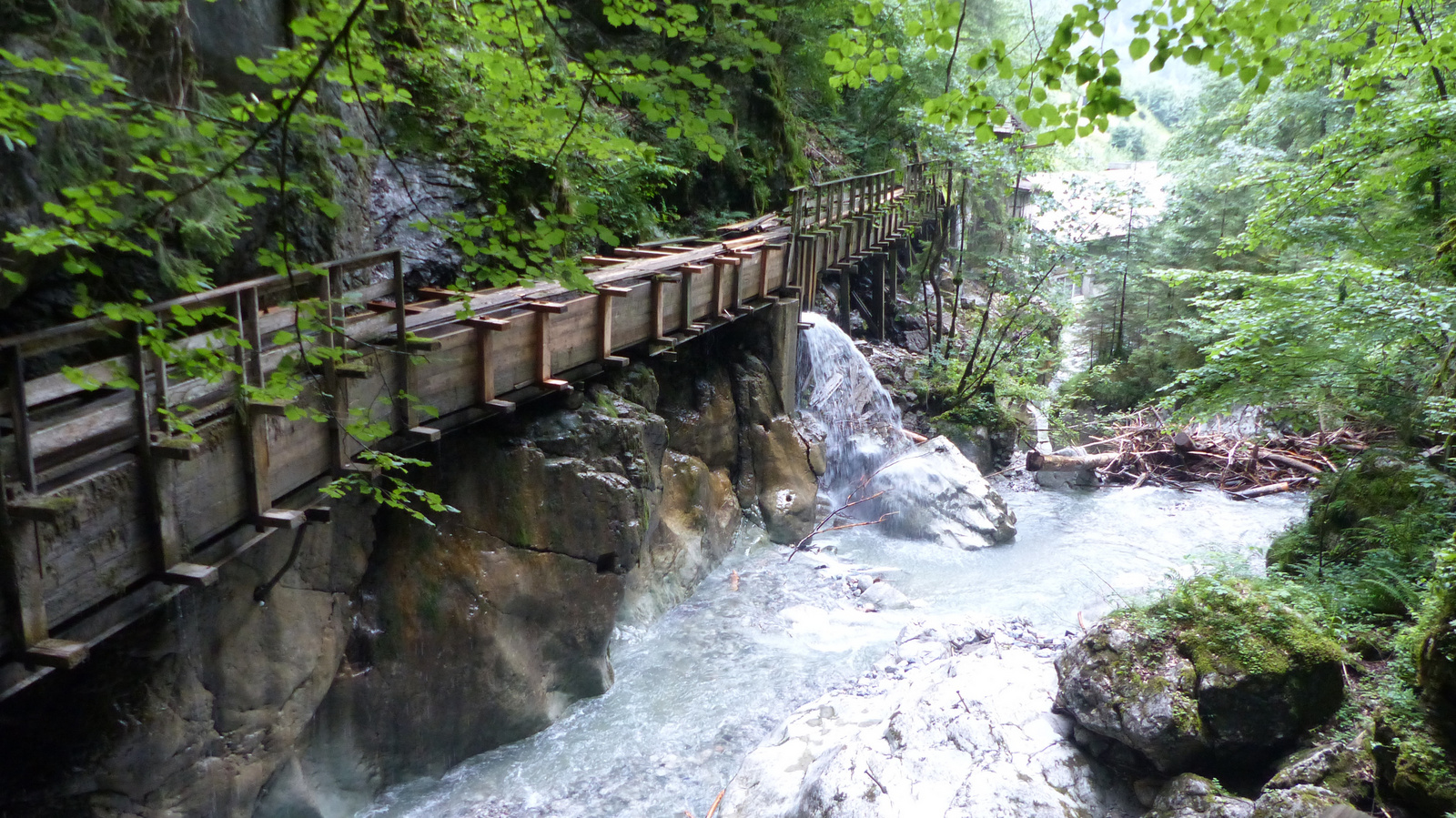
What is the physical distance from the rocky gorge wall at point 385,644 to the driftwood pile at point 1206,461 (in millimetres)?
10052

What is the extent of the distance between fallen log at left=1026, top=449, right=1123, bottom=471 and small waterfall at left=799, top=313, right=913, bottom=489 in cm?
292

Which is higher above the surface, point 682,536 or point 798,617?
point 682,536

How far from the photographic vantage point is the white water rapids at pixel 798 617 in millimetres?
6953

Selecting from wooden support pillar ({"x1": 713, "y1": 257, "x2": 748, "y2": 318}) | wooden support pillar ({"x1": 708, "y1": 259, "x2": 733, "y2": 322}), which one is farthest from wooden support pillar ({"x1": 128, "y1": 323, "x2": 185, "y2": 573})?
wooden support pillar ({"x1": 713, "y1": 257, "x2": 748, "y2": 318})

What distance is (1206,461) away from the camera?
630 inches

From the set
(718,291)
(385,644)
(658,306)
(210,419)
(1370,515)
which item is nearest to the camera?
(210,419)

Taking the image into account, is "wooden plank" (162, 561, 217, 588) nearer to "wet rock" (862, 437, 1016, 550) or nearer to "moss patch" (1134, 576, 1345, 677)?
"moss patch" (1134, 576, 1345, 677)

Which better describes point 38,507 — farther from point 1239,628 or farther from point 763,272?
point 763,272

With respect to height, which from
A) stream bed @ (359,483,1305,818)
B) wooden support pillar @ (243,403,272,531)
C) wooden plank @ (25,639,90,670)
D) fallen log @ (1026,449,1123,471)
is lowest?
stream bed @ (359,483,1305,818)

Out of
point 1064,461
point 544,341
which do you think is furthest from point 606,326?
point 1064,461

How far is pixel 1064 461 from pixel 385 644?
13271 mm

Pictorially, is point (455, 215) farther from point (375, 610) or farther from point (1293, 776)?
point (1293, 776)

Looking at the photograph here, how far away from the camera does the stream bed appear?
22.7ft

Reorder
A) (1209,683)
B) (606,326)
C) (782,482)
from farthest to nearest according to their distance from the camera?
(782,482), (606,326), (1209,683)
